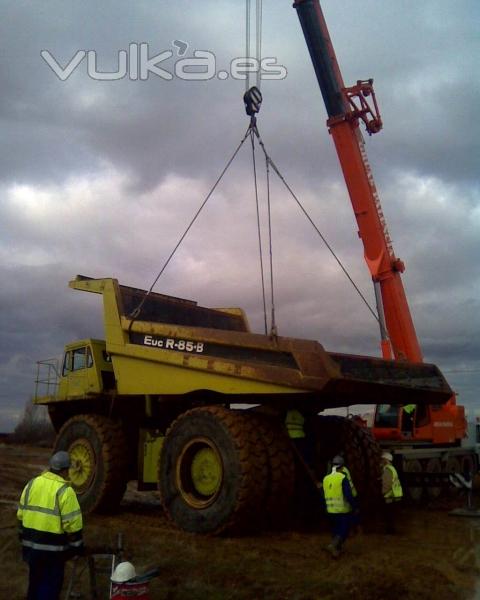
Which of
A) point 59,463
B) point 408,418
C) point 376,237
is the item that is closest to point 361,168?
point 376,237

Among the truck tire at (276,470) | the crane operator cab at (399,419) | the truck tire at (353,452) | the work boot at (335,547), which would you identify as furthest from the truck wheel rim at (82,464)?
the crane operator cab at (399,419)

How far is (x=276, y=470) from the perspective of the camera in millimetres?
7988

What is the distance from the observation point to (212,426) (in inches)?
323

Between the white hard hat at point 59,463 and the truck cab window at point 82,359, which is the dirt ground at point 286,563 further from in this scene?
the truck cab window at point 82,359

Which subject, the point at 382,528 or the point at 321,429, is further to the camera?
the point at 321,429

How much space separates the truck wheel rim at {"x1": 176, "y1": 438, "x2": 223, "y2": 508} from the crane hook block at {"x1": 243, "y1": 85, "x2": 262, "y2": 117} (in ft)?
17.2

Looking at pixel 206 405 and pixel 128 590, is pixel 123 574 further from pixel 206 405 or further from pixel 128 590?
pixel 206 405

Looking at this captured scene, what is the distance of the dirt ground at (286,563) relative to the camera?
5.86 meters

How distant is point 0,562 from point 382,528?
539cm

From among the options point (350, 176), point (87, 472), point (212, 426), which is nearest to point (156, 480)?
point (87, 472)

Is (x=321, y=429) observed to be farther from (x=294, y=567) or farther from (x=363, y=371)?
(x=294, y=567)

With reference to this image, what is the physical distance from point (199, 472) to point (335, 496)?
80.4 inches

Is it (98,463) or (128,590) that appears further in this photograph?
(98,463)

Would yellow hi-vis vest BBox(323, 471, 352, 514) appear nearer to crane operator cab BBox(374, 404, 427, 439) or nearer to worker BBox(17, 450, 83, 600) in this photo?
worker BBox(17, 450, 83, 600)
